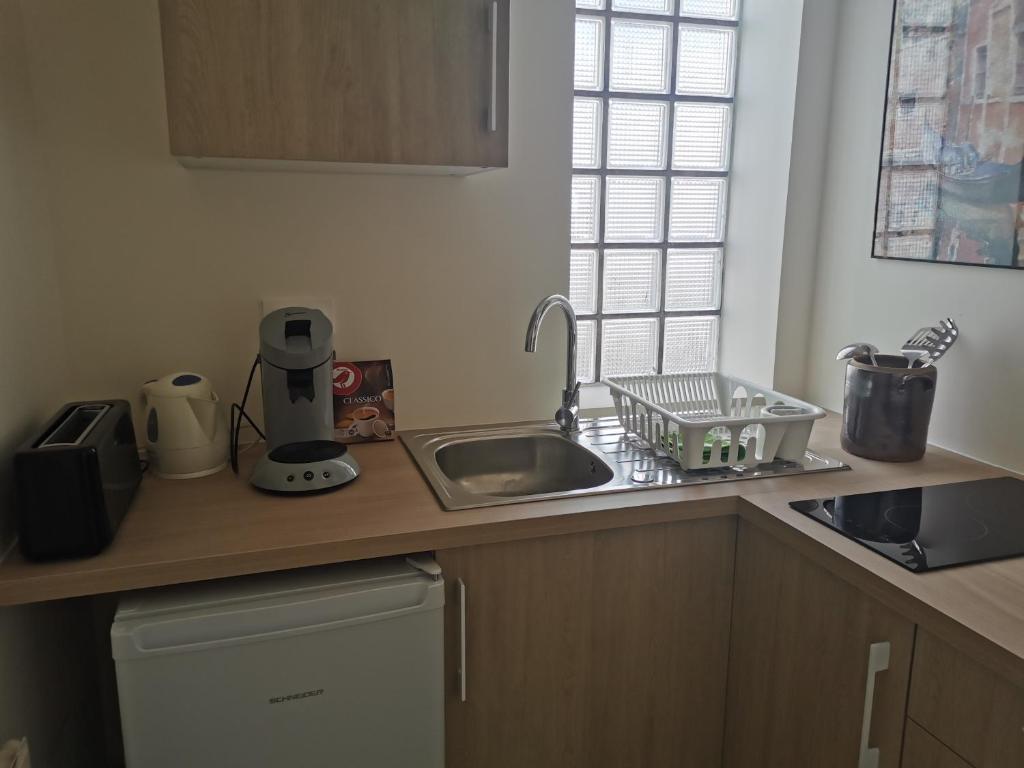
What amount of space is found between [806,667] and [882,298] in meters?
1.02

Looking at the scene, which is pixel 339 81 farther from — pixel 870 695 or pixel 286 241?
pixel 870 695

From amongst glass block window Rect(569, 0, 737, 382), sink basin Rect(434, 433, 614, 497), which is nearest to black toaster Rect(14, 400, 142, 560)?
sink basin Rect(434, 433, 614, 497)

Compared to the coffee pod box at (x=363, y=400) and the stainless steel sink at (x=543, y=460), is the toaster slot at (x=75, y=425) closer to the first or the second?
the coffee pod box at (x=363, y=400)

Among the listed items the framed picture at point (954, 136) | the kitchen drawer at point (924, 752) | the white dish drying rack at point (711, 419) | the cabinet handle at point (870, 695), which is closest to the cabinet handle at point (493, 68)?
the white dish drying rack at point (711, 419)

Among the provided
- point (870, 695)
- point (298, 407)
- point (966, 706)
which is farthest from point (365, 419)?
point (966, 706)

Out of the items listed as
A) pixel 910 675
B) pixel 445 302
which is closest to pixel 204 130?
pixel 445 302

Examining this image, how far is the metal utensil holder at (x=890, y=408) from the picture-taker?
1.70 m

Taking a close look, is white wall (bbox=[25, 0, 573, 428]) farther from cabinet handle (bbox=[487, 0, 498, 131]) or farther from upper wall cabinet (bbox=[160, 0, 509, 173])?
cabinet handle (bbox=[487, 0, 498, 131])

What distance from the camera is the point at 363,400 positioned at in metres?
1.85

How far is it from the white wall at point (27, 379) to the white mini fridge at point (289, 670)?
0.22 meters

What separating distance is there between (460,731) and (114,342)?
1104mm

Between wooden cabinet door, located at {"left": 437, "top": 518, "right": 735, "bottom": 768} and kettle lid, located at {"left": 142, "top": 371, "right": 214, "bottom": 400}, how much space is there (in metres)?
0.62

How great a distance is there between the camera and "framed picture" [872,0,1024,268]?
5.31 ft

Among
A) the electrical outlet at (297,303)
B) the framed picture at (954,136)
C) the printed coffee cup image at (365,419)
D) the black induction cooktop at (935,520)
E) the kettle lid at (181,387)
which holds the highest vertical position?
the framed picture at (954,136)
